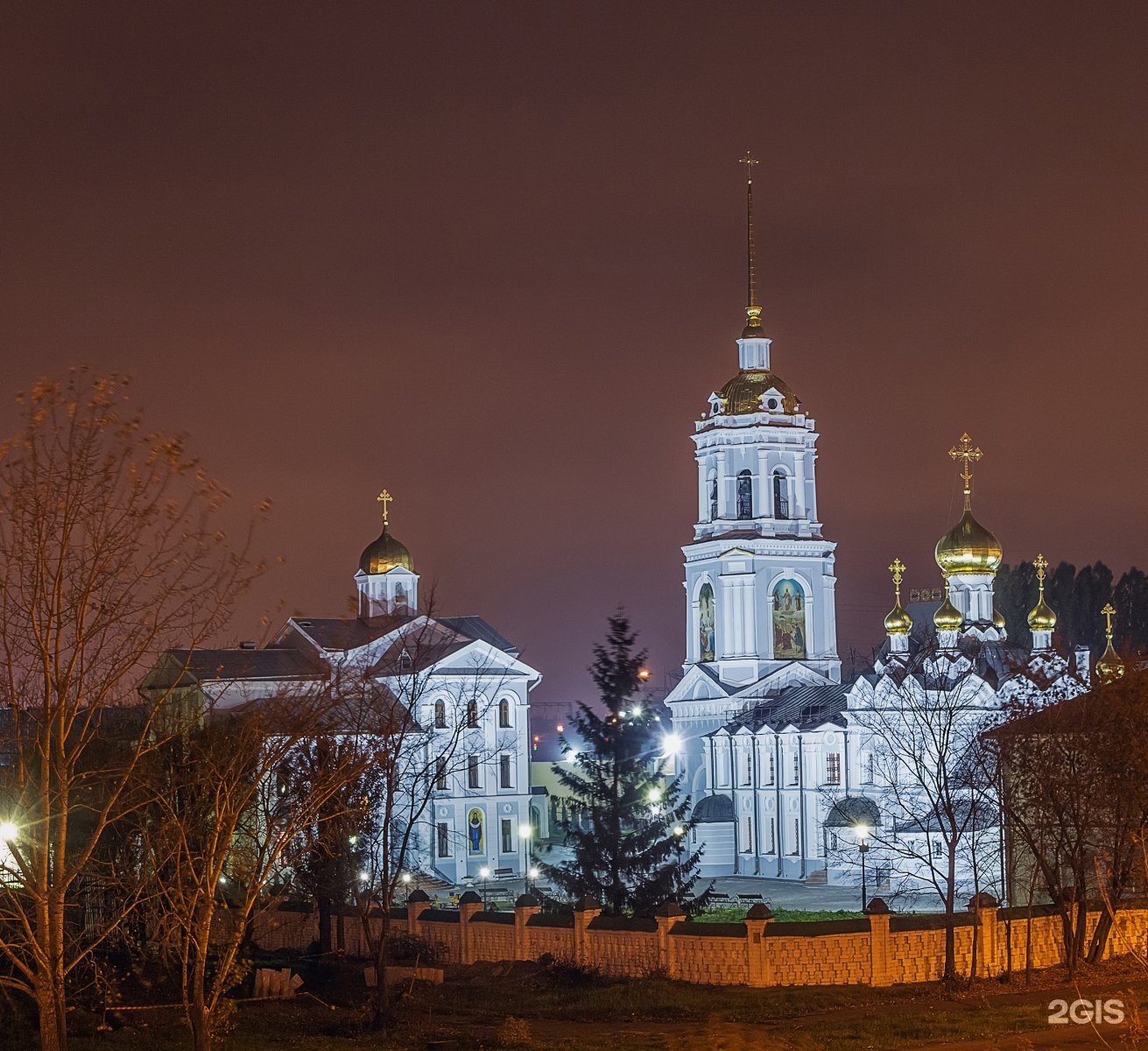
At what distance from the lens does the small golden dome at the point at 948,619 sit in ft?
241

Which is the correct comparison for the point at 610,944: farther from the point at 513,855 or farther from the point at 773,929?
the point at 513,855

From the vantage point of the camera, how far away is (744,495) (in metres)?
80.6

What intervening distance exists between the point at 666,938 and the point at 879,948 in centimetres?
350

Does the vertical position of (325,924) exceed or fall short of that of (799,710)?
it falls short

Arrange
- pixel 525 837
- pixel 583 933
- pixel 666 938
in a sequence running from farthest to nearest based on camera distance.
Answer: pixel 525 837 → pixel 583 933 → pixel 666 938

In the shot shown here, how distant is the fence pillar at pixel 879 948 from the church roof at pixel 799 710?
3683cm

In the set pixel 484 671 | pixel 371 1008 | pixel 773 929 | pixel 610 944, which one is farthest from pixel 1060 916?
pixel 484 671

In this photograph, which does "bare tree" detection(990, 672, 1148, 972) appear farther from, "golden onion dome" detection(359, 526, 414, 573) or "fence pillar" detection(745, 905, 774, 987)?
"golden onion dome" detection(359, 526, 414, 573)

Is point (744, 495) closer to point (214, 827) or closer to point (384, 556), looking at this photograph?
point (384, 556)

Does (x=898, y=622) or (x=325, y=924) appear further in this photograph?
(x=898, y=622)

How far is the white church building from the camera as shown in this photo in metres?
70.9

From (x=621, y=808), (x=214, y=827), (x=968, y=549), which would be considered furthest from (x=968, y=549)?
(x=214, y=827)

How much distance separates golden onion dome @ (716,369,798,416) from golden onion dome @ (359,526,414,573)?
14.5 m

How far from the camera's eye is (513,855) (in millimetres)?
69062
